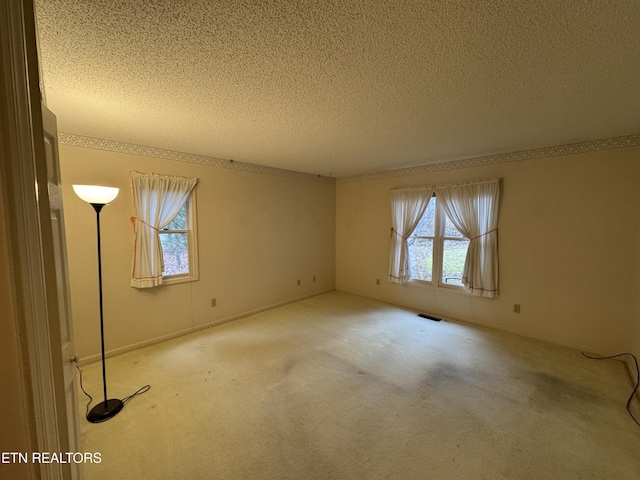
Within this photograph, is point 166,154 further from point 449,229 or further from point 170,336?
point 449,229

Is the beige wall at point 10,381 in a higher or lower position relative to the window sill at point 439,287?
higher

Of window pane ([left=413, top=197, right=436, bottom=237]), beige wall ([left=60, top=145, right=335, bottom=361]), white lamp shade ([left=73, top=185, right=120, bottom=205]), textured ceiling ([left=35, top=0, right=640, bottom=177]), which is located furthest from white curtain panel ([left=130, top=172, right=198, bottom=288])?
window pane ([left=413, top=197, right=436, bottom=237])

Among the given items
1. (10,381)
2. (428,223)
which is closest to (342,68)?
(10,381)

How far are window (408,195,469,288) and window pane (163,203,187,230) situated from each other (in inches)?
138

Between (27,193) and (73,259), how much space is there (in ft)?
9.14

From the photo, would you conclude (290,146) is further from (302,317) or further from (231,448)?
(231,448)

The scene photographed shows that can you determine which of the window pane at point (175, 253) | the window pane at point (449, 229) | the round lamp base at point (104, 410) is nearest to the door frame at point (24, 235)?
the round lamp base at point (104, 410)

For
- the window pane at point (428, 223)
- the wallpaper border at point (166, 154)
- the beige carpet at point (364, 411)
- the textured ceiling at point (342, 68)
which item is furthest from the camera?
the window pane at point (428, 223)

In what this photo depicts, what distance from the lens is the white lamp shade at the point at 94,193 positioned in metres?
1.74

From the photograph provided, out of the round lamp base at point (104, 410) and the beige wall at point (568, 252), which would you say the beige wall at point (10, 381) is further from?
the beige wall at point (568, 252)

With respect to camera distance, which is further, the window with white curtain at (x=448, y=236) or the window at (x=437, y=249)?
the window at (x=437, y=249)

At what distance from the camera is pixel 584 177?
114 inches

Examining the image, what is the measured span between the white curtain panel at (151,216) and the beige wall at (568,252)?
3.80m

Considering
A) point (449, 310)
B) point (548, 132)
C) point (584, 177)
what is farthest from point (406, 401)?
point (584, 177)
